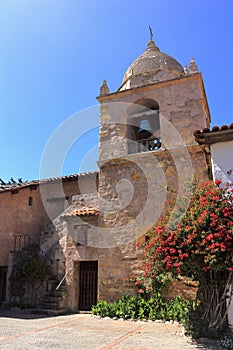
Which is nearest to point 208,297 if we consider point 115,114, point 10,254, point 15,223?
point 115,114

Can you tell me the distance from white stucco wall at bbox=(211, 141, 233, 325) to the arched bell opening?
4.02 metres

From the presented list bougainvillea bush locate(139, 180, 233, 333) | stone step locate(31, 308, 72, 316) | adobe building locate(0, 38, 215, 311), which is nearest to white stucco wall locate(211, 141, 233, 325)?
bougainvillea bush locate(139, 180, 233, 333)

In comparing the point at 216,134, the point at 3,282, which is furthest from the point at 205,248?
the point at 3,282

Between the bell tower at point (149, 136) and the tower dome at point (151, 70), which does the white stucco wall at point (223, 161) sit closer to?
the bell tower at point (149, 136)

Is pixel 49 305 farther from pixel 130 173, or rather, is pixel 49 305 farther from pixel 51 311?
pixel 130 173

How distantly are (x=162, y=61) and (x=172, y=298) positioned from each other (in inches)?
374

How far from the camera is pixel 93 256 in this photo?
11398 millimetres

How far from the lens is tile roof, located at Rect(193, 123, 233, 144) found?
7.28 meters

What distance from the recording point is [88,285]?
1159 cm

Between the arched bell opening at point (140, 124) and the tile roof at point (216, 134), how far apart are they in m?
3.79

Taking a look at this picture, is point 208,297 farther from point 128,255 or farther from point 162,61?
point 162,61

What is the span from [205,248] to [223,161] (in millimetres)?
2572

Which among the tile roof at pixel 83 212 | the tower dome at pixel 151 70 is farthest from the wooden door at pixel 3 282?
the tower dome at pixel 151 70

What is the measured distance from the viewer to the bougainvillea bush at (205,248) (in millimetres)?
5613
